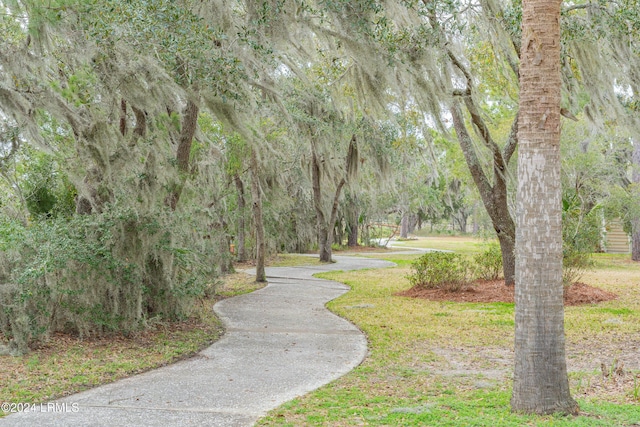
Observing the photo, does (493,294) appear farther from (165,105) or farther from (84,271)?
(84,271)

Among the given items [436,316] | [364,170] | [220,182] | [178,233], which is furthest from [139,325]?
[364,170]

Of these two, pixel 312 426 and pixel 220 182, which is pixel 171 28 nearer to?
pixel 312 426

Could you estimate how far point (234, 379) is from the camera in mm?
5520

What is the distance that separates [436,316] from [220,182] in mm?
6905

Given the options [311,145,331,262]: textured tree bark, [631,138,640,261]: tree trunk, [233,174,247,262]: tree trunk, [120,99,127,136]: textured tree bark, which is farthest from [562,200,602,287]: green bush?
[311,145,331,262]: textured tree bark

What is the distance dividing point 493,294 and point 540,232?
25.1 feet

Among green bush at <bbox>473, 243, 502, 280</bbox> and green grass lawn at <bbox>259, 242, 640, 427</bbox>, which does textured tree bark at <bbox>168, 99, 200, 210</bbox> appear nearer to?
green grass lawn at <bbox>259, 242, 640, 427</bbox>

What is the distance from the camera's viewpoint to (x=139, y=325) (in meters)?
7.36

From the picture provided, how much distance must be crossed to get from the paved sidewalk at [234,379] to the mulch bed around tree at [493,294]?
3023 millimetres

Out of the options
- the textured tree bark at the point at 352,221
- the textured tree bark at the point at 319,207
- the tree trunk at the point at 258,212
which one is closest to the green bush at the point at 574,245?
the tree trunk at the point at 258,212

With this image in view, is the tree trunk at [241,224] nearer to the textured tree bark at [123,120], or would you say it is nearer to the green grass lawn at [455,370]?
the green grass lawn at [455,370]

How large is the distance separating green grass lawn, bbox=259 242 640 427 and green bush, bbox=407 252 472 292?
1372 mm

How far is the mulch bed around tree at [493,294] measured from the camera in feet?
35.5

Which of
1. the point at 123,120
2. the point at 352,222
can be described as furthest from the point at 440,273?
the point at 352,222
